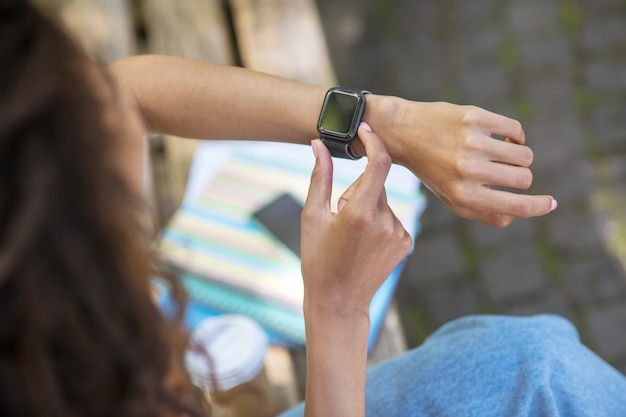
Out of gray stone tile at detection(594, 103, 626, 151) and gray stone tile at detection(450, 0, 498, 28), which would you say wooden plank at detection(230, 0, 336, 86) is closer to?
gray stone tile at detection(450, 0, 498, 28)

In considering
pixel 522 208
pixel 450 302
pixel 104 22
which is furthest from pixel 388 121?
pixel 450 302

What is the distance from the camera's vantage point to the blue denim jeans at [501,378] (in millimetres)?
1033

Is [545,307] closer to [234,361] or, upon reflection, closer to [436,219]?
[436,219]

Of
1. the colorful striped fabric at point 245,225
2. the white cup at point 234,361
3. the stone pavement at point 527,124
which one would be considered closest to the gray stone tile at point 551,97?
the stone pavement at point 527,124

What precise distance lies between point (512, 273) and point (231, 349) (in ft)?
3.83

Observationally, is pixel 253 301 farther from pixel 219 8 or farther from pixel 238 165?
pixel 219 8

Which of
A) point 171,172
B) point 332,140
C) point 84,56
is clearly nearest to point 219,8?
point 171,172

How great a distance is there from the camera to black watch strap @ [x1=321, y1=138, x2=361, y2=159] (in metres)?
1.14

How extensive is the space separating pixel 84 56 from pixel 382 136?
62 cm

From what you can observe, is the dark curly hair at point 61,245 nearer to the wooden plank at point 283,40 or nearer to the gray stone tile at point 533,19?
the wooden plank at point 283,40

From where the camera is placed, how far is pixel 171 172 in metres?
1.57

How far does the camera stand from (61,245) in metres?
0.57

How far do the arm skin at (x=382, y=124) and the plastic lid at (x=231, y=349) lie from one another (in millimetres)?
360

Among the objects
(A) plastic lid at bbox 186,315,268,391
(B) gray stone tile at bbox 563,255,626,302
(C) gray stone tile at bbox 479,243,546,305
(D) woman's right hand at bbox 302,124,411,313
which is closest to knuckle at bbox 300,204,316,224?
(D) woman's right hand at bbox 302,124,411,313
